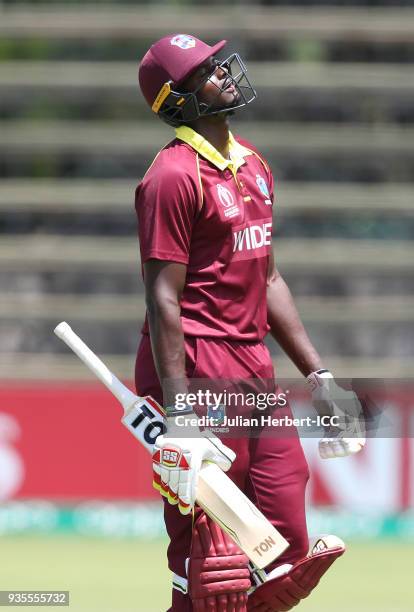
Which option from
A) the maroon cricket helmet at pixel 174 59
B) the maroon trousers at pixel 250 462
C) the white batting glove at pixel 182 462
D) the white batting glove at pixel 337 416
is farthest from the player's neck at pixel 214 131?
the white batting glove at pixel 182 462

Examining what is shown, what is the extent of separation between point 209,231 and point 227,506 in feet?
2.75

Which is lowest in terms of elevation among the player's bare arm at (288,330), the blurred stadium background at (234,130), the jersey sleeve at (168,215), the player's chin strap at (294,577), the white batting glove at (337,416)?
the player's chin strap at (294,577)

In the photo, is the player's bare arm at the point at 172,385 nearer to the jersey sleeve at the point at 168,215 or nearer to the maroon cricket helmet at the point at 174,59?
the jersey sleeve at the point at 168,215

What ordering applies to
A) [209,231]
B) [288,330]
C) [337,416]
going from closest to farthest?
[209,231] < [337,416] < [288,330]

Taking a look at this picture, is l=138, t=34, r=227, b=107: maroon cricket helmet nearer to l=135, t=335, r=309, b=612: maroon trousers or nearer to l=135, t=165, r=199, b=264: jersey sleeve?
l=135, t=165, r=199, b=264: jersey sleeve

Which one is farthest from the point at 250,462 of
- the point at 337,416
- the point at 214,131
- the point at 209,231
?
the point at 214,131

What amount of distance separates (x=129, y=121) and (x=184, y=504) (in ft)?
24.7

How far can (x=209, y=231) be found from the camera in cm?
408

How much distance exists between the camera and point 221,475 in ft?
12.8

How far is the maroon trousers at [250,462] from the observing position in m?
4.09

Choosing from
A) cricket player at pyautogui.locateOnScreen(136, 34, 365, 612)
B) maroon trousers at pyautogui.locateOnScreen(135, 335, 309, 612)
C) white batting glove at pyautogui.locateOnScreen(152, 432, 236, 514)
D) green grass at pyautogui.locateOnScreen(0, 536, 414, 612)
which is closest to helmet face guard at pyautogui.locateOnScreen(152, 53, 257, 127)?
cricket player at pyautogui.locateOnScreen(136, 34, 365, 612)

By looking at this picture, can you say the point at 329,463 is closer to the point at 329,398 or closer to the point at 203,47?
the point at 329,398

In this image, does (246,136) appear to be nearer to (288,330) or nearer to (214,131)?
(288,330)

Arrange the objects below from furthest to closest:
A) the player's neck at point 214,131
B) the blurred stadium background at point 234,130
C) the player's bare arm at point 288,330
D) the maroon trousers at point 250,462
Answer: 1. the blurred stadium background at point 234,130
2. the player's bare arm at point 288,330
3. the player's neck at point 214,131
4. the maroon trousers at point 250,462
